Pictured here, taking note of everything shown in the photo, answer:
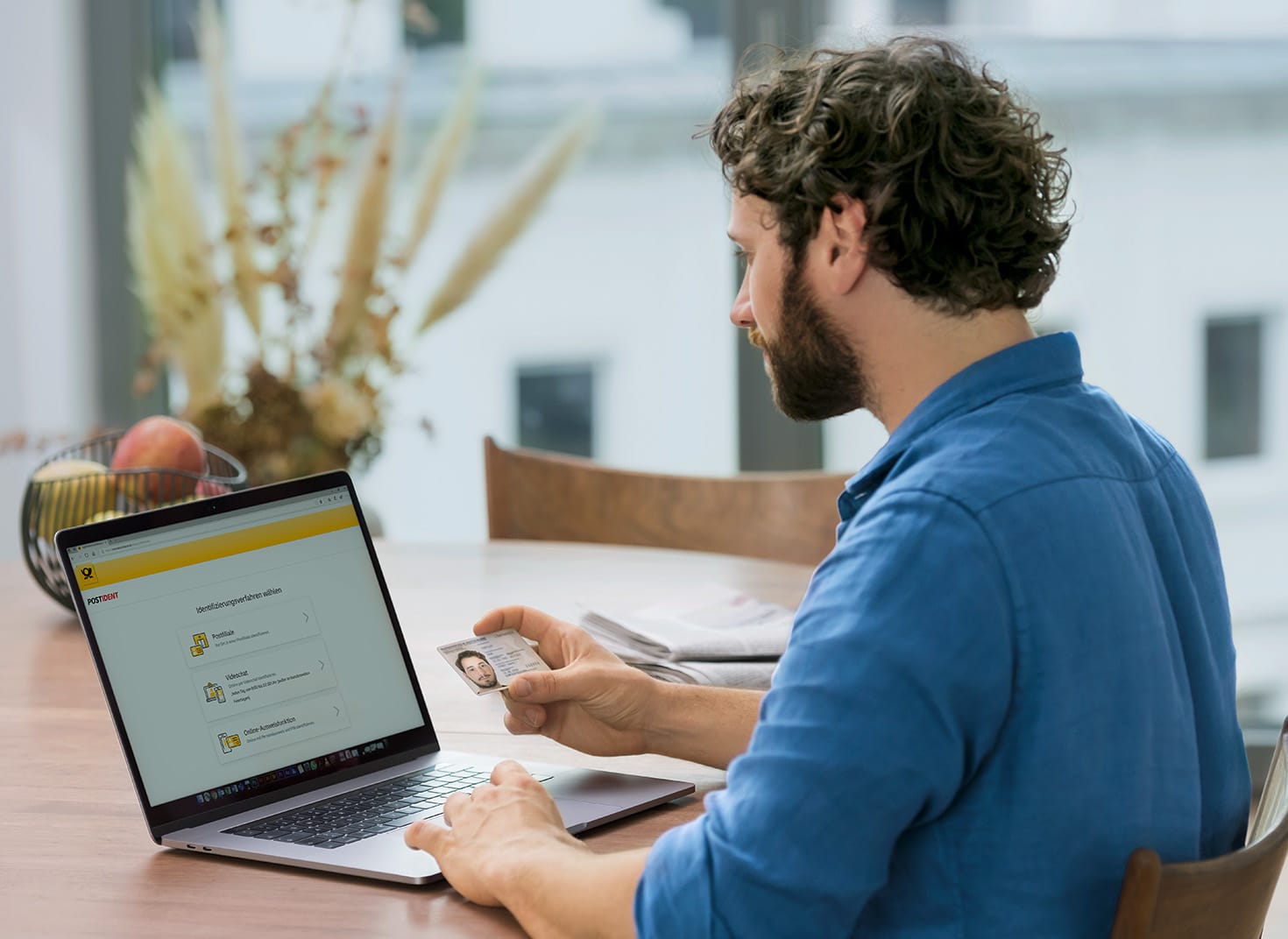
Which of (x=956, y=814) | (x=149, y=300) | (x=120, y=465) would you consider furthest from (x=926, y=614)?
(x=149, y=300)

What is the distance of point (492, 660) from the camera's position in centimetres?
127

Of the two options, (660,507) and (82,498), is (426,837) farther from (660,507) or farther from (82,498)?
(660,507)

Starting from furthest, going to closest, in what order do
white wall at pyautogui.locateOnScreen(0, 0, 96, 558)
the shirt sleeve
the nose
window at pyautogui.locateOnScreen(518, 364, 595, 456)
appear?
window at pyautogui.locateOnScreen(518, 364, 595, 456) < white wall at pyautogui.locateOnScreen(0, 0, 96, 558) < the nose < the shirt sleeve

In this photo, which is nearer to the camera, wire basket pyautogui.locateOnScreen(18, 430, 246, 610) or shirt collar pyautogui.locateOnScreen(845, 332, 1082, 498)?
shirt collar pyautogui.locateOnScreen(845, 332, 1082, 498)

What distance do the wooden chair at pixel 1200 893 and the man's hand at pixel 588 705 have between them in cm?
49

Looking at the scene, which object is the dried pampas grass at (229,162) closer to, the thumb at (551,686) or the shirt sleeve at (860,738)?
the thumb at (551,686)

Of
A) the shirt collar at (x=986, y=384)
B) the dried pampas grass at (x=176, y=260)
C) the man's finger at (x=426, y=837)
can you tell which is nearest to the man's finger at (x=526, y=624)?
the man's finger at (x=426, y=837)

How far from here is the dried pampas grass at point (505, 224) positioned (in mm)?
2945

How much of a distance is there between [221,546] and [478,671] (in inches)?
9.3

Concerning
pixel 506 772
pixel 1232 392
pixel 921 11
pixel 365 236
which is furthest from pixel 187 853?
pixel 1232 392

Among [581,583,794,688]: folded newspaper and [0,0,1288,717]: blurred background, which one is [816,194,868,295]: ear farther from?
[0,0,1288,717]: blurred background

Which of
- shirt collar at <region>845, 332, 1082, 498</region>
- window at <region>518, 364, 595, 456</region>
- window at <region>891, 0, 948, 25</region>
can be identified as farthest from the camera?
window at <region>518, 364, 595, 456</region>

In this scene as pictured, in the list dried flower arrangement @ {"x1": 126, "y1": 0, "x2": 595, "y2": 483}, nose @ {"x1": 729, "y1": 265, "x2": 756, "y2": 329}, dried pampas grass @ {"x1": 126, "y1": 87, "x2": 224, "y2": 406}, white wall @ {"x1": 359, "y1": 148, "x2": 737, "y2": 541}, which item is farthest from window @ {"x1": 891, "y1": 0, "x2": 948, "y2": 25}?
nose @ {"x1": 729, "y1": 265, "x2": 756, "y2": 329}

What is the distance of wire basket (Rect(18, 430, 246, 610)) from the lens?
5.72 ft
